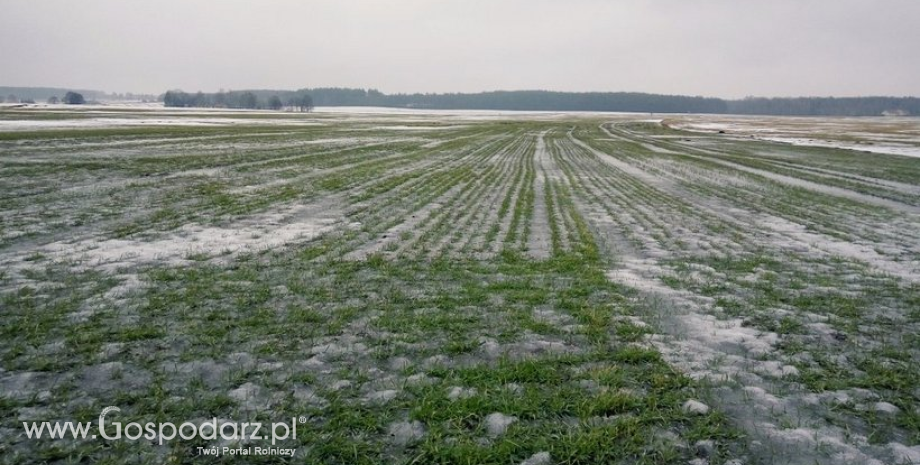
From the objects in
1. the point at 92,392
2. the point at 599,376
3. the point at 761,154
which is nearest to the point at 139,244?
the point at 92,392

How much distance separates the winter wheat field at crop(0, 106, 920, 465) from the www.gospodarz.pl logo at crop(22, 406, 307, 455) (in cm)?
7

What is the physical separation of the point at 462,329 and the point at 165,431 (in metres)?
3.56

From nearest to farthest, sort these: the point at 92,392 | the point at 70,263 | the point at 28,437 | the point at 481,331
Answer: the point at 28,437 < the point at 92,392 < the point at 481,331 < the point at 70,263

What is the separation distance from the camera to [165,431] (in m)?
4.31

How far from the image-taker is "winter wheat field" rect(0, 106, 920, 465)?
4.36m

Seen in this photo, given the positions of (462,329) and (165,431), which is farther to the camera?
(462,329)

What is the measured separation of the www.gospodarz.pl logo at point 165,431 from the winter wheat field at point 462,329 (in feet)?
0.24

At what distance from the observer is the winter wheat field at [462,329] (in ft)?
14.3

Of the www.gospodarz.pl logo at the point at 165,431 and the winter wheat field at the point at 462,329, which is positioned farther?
the winter wheat field at the point at 462,329

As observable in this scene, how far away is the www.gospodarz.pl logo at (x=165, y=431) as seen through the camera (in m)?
4.20

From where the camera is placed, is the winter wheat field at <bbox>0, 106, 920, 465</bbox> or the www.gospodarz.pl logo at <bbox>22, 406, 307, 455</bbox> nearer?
the www.gospodarz.pl logo at <bbox>22, 406, 307, 455</bbox>

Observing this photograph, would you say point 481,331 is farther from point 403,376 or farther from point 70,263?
point 70,263

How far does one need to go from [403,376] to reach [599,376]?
2.17m

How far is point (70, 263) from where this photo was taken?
353 inches
